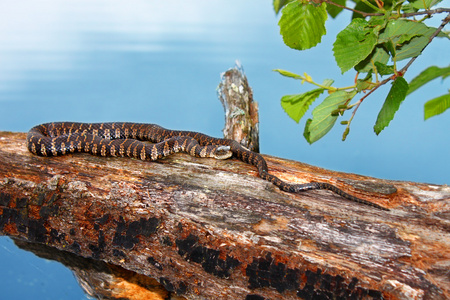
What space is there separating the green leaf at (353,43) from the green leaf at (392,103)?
220mm

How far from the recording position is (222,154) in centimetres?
601

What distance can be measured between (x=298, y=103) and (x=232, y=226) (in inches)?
82.4

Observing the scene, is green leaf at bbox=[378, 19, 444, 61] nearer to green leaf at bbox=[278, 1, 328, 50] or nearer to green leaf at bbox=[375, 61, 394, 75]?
green leaf at bbox=[375, 61, 394, 75]

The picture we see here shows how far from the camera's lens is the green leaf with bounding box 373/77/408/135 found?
186 cm

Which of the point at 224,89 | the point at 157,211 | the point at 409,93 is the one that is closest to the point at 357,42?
the point at 409,93

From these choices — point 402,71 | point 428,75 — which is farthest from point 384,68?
point 428,75

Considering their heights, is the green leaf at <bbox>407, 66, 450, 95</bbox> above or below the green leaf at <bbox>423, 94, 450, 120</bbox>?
above

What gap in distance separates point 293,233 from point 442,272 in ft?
4.71

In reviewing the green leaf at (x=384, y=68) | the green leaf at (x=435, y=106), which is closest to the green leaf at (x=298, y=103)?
the green leaf at (x=384, y=68)

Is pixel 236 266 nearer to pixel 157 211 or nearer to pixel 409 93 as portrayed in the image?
pixel 157 211

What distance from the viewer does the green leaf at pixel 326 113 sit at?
2.20 metres

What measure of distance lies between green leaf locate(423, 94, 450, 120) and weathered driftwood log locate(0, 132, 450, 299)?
2314mm

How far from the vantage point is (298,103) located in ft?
8.05

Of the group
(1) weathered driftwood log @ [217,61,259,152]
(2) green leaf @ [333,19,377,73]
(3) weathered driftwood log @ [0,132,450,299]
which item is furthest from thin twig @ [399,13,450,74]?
(1) weathered driftwood log @ [217,61,259,152]
